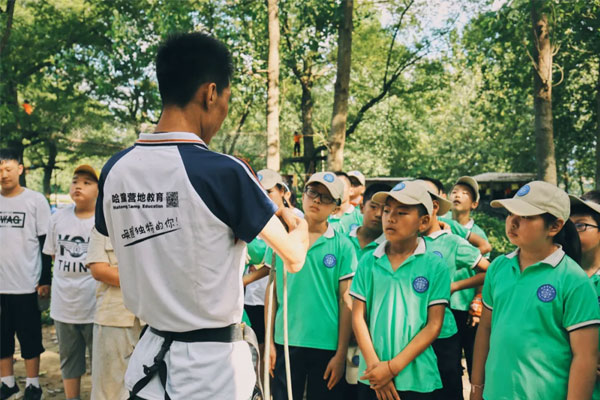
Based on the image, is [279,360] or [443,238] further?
[443,238]

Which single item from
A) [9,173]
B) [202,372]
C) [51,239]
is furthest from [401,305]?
[9,173]

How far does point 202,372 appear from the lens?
1849 millimetres

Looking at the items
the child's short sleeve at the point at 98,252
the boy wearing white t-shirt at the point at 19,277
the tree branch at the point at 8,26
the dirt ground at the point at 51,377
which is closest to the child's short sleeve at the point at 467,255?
the child's short sleeve at the point at 98,252

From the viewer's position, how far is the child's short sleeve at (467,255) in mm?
4164

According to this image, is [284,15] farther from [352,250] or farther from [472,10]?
[352,250]

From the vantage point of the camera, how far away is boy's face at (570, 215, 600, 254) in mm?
3340

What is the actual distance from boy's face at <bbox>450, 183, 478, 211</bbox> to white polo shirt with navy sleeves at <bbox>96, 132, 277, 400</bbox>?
147 inches

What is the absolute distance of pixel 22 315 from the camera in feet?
16.6

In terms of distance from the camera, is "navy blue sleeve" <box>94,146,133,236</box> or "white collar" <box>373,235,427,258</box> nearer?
"navy blue sleeve" <box>94,146,133,236</box>

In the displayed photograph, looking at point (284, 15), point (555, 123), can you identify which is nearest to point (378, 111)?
point (555, 123)

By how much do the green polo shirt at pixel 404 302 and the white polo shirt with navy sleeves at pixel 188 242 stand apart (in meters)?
1.38

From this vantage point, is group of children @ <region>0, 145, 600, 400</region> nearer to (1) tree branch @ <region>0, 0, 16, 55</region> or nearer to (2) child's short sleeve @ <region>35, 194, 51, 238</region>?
(2) child's short sleeve @ <region>35, 194, 51, 238</region>

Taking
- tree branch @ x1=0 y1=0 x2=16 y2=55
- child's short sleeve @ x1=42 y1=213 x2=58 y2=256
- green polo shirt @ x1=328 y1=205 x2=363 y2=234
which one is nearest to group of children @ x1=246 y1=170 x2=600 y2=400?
Answer: green polo shirt @ x1=328 y1=205 x2=363 y2=234

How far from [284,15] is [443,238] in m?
9.59
